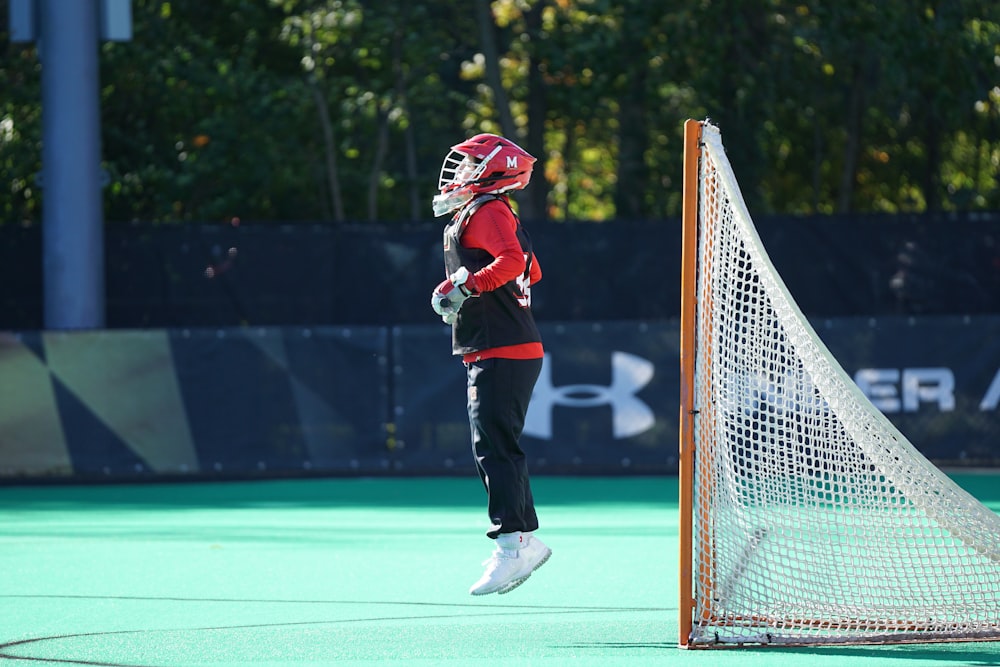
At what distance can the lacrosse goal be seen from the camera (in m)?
5.70

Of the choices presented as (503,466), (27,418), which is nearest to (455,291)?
(503,466)

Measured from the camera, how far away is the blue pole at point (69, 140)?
43.8ft

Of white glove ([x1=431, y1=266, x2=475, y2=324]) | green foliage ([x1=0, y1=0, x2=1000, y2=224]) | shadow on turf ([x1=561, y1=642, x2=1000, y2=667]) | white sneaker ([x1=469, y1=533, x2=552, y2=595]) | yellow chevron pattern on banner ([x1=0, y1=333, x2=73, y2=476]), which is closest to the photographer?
shadow on turf ([x1=561, y1=642, x2=1000, y2=667])

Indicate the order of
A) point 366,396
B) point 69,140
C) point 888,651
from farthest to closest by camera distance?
1. point 69,140
2. point 366,396
3. point 888,651

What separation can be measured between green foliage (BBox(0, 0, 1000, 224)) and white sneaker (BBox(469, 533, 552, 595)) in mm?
12029

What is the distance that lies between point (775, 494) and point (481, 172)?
1776 mm

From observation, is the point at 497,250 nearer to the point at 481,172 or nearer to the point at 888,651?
the point at 481,172

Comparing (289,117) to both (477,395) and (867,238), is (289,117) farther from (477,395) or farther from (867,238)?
(477,395)

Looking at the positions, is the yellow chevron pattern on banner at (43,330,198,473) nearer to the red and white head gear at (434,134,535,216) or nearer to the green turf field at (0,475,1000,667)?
the green turf field at (0,475,1000,667)

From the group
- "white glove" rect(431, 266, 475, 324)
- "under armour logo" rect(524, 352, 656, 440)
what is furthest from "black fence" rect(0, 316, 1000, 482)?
"white glove" rect(431, 266, 475, 324)

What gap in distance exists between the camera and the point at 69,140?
13719 mm

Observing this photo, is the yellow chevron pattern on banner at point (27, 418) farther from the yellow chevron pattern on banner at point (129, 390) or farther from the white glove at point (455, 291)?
the white glove at point (455, 291)

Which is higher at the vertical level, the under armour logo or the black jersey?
the black jersey

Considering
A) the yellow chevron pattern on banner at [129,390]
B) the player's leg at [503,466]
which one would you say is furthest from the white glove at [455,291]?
the yellow chevron pattern on banner at [129,390]
